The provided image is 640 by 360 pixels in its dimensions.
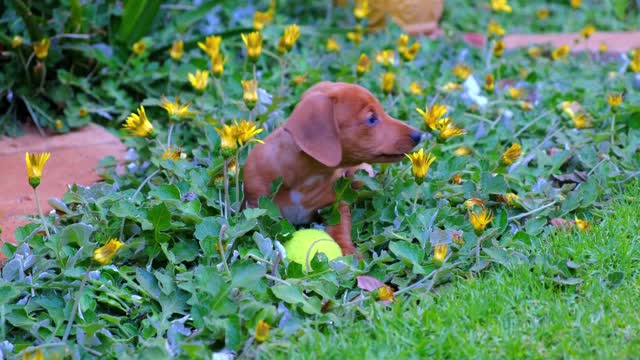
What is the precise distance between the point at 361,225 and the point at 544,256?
2.47 ft

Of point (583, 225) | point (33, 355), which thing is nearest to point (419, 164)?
point (583, 225)

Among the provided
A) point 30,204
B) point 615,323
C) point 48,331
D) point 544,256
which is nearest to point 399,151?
point 544,256

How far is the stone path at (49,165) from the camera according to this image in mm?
3785

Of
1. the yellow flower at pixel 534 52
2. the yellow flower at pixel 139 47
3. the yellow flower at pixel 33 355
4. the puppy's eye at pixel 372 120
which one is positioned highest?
the puppy's eye at pixel 372 120

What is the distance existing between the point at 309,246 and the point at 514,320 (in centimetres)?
78

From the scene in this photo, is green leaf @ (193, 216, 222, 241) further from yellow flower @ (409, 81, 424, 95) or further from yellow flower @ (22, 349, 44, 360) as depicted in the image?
yellow flower @ (409, 81, 424, 95)

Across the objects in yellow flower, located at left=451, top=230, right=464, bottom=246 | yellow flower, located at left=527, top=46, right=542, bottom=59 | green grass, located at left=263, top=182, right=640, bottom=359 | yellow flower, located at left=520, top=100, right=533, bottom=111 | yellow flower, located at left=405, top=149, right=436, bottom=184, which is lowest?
yellow flower, located at left=527, top=46, right=542, bottom=59

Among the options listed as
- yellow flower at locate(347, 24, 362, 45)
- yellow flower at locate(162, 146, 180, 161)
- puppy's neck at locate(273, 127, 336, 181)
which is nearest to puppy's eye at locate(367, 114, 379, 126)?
puppy's neck at locate(273, 127, 336, 181)

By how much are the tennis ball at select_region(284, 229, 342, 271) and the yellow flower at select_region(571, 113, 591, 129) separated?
4.66ft

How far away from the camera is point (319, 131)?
315 centimetres

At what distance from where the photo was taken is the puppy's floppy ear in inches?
123

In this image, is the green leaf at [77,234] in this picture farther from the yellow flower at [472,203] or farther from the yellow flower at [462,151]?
the yellow flower at [462,151]

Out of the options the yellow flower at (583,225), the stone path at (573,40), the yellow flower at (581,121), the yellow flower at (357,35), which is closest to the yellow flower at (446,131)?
the yellow flower at (583,225)

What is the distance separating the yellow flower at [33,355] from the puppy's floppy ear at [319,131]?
1.09m
